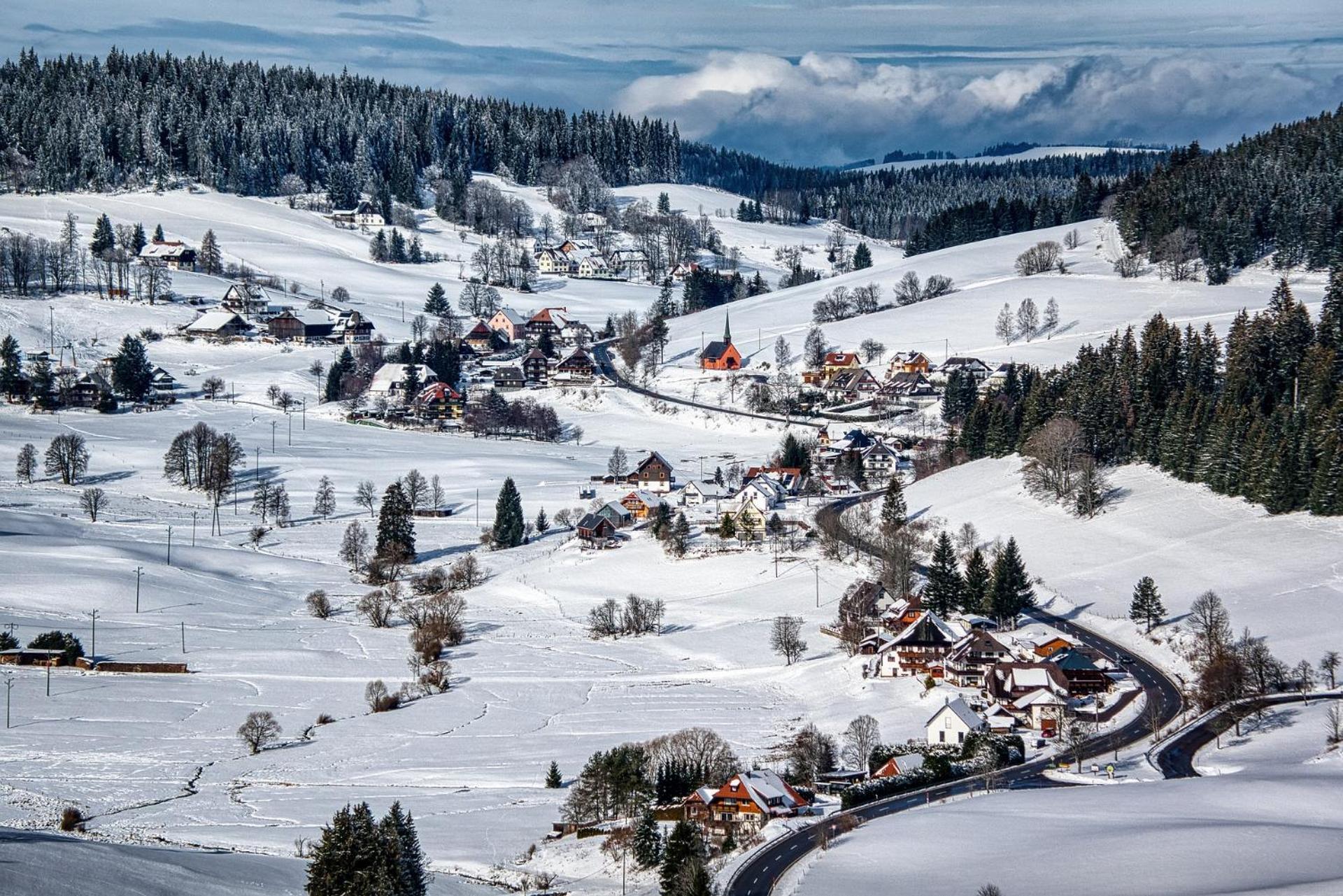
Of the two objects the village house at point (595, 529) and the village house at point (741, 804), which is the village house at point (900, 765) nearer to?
the village house at point (741, 804)

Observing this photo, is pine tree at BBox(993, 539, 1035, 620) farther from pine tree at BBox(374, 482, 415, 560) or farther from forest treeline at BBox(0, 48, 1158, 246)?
forest treeline at BBox(0, 48, 1158, 246)

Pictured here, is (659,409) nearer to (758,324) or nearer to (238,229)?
(758,324)

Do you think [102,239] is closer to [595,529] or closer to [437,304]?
[437,304]

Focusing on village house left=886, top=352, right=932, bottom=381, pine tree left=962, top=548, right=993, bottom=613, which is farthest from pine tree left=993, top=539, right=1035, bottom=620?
village house left=886, top=352, right=932, bottom=381

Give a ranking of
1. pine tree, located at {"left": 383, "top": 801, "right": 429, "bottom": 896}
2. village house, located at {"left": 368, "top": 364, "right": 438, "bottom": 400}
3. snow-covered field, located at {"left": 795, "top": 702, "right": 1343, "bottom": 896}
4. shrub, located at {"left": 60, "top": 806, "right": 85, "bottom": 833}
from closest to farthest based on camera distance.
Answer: snow-covered field, located at {"left": 795, "top": 702, "right": 1343, "bottom": 896}
pine tree, located at {"left": 383, "top": 801, "right": 429, "bottom": 896}
shrub, located at {"left": 60, "top": 806, "right": 85, "bottom": 833}
village house, located at {"left": 368, "top": 364, "right": 438, "bottom": 400}

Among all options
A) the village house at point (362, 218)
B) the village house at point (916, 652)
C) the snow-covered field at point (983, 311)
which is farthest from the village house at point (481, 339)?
the village house at point (916, 652)

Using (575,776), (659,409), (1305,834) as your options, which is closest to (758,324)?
(659,409)

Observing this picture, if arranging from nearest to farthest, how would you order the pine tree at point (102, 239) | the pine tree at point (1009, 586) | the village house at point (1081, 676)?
the village house at point (1081, 676) < the pine tree at point (1009, 586) < the pine tree at point (102, 239)

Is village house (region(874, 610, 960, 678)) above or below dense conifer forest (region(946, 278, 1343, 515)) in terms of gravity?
below
